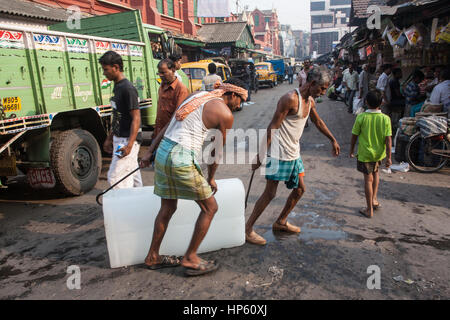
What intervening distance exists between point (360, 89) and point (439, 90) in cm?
469

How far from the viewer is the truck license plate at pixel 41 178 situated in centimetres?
456

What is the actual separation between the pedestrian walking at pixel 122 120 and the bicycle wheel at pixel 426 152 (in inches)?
190

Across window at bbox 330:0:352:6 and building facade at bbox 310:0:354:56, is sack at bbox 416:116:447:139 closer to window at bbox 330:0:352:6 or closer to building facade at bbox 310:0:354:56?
building facade at bbox 310:0:354:56

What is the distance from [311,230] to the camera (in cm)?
370

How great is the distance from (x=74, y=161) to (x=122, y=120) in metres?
1.69

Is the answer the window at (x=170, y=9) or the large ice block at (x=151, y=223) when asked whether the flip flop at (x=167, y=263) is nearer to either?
the large ice block at (x=151, y=223)

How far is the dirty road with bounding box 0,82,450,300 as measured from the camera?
2.65 meters

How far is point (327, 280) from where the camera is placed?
9.00 ft

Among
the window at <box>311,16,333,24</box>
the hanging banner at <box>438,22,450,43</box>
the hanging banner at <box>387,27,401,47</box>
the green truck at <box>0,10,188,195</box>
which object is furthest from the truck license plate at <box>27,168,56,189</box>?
the window at <box>311,16,333,24</box>

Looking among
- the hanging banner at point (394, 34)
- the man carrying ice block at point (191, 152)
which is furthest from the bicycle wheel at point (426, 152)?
the man carrying ice block at point (191, 152)

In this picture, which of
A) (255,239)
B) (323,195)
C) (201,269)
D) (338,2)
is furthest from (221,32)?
(338,2)

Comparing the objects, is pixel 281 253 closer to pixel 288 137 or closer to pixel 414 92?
pixel 288 137

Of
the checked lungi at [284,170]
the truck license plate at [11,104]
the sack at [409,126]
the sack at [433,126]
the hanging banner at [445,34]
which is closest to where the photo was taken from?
the checked lungi at [284,170]
